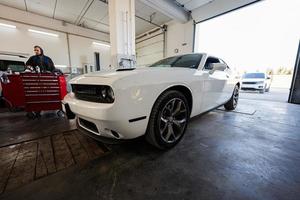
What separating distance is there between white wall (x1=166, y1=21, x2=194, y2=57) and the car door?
4.65 meters

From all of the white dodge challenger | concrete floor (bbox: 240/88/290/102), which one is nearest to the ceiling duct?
the white dodge challenger

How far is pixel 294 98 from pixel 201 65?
15.1 feet

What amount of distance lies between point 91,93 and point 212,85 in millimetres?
1641

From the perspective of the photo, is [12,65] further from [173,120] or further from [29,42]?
[173,120]

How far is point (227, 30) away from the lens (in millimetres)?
6254

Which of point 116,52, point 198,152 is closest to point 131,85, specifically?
point 198,152

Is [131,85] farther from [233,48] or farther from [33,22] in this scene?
[33,22]

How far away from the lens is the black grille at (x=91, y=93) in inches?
43.0

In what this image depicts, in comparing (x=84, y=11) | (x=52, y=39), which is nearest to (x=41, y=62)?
(x=84, y=11)

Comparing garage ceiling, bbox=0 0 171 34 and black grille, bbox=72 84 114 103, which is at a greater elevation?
garage ceiling, bbox=0 0 171 34

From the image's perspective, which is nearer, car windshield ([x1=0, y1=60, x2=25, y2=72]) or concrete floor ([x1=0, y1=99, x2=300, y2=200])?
concrete floor ([x1=0, y1=99, x2=300, y2=200])

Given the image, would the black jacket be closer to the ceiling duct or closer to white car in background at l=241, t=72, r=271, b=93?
the ceiling duct

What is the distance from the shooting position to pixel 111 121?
1003mm

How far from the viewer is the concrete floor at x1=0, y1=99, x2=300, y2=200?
892mm
